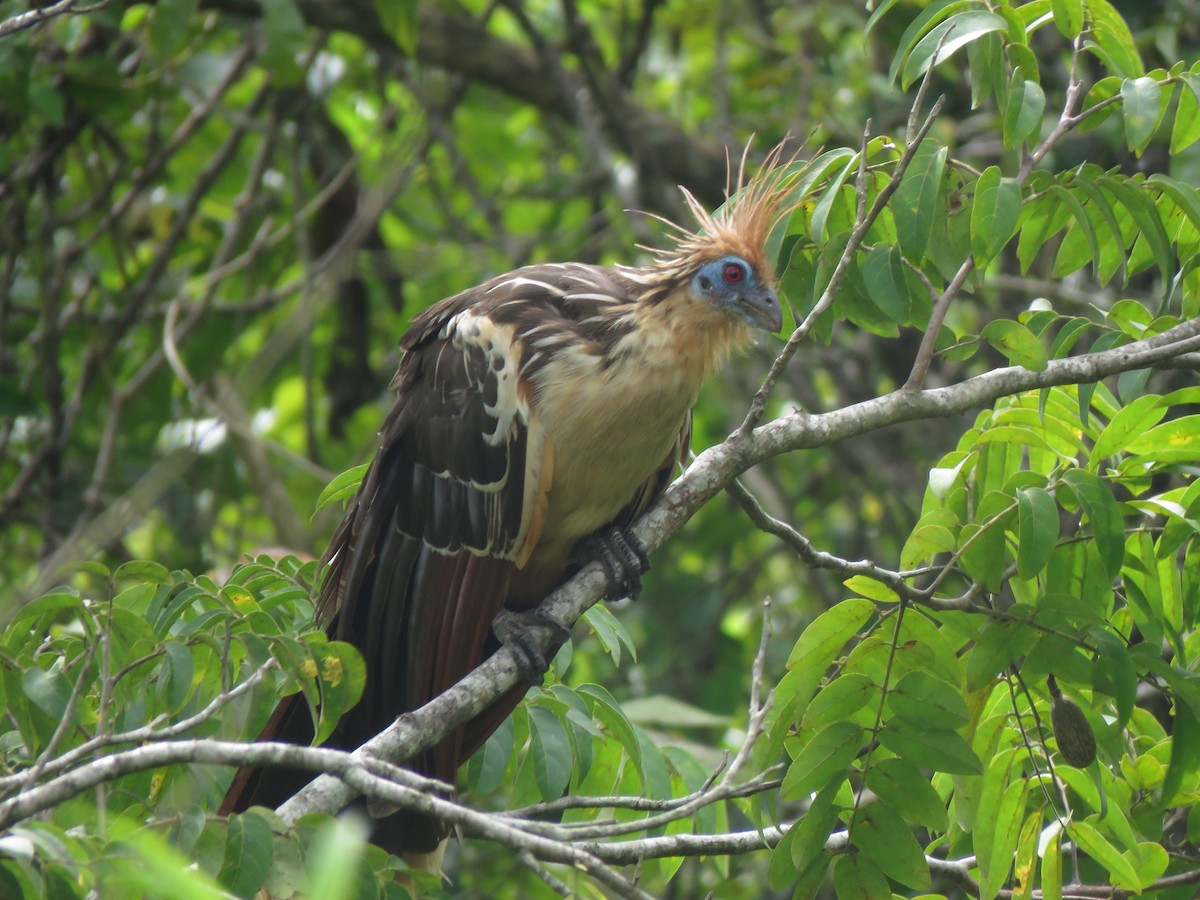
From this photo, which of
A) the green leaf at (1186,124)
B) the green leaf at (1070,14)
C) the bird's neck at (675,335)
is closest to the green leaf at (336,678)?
the bird's neck at (675,335)

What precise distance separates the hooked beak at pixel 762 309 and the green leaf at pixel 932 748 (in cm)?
116

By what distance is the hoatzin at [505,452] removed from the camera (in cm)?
313

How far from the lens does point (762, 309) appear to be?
3.09 metres

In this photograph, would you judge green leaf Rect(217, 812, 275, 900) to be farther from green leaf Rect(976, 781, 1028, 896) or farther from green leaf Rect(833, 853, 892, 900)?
green leaf Rect(976, 781, 1028, 896)

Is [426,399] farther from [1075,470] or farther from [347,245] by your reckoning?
[347,245]

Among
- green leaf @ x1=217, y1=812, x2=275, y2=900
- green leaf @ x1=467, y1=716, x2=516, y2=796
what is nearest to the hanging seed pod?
green leaf @ x1=467, y1=716, x2=516, y2=796

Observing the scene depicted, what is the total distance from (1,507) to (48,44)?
6.23ft

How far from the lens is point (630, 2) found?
24.2 feet

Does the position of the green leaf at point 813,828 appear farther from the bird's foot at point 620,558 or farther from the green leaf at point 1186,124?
the green leaf at point 1186,124

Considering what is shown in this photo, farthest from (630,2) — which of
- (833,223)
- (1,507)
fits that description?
(833,223)

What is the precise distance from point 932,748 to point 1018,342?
83 centimetres

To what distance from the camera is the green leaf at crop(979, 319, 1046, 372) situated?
2436 millimetres

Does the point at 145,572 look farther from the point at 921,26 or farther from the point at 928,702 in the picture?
the point at 921,26

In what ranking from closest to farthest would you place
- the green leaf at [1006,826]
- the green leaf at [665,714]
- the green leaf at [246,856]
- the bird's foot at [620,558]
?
the green leaf at [246,856]
the green leaf at [1006,826]
the bird's foot at [620,558]
the green leaf at [665,714]
